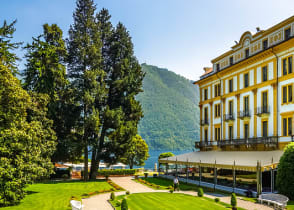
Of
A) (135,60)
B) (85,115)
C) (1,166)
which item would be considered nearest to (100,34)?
(135,60)

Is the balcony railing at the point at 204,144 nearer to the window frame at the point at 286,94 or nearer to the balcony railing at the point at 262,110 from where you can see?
the balcony railing at the point at 262,110

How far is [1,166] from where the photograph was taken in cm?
1966

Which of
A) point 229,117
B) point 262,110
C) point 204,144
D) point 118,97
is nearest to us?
point 262,110

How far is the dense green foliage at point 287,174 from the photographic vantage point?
2197cm

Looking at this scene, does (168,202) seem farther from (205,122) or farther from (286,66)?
(205,122)

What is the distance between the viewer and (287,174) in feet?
73.0

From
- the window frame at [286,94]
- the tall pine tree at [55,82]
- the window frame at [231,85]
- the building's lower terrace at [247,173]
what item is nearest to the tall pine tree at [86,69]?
the tall pine tree at [55,82]

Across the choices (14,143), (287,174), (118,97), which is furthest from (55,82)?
(287,174)

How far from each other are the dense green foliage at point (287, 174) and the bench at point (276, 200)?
1750mm

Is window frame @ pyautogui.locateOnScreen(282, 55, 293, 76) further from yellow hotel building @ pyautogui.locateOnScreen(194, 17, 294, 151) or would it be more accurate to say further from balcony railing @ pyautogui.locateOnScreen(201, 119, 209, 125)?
balcony railing @ pyautogui.locateOnScreen(201, 119, 209, 125)

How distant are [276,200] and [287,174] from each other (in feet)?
8.99

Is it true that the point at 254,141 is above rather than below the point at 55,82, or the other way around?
below

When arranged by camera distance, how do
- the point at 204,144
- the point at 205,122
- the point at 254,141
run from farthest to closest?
the point at 205,122 < the point at 204,144 < the point at 254,141

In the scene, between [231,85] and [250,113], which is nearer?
[250,113]
